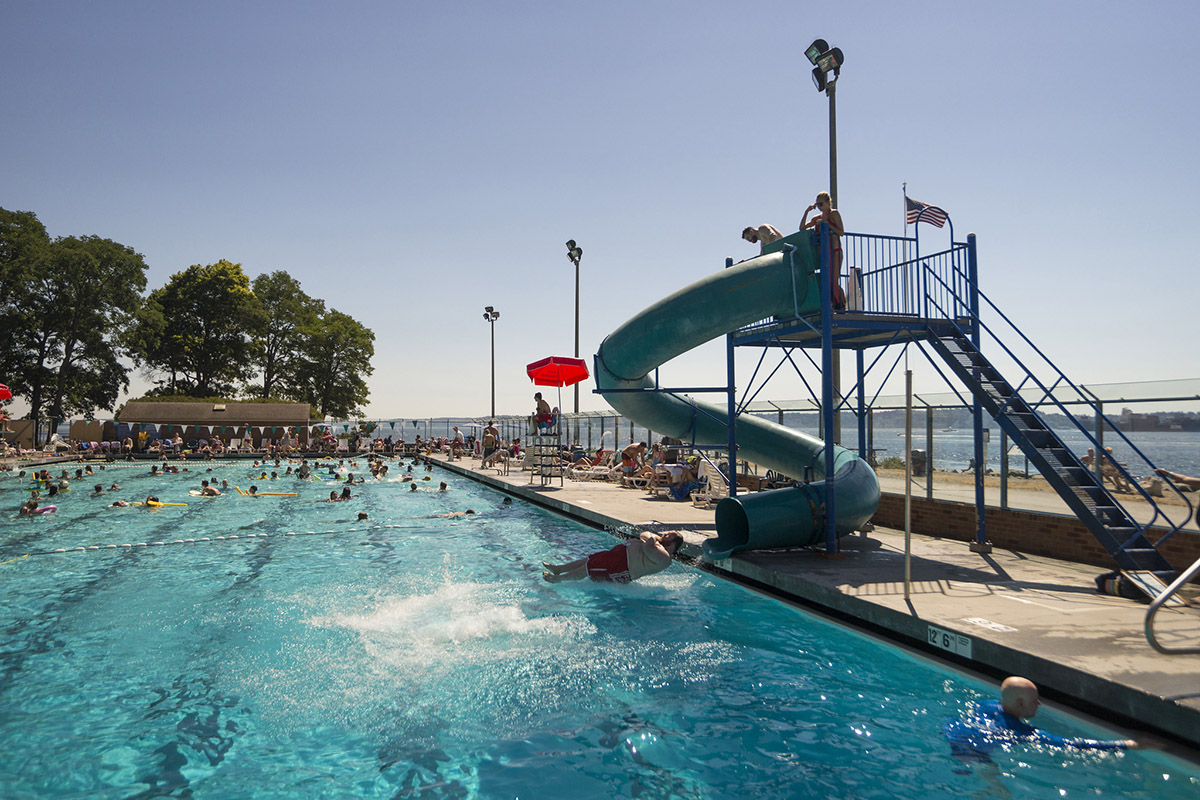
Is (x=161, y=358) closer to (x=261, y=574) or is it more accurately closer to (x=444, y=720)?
(x=261, y=574)

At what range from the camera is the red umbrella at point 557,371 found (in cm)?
1822

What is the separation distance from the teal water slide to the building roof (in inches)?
1404

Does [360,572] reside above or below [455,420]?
below

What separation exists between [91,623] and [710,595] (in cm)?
754

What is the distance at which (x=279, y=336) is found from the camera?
55094 millimetres

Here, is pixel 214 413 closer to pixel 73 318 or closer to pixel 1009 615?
pixel 73 318

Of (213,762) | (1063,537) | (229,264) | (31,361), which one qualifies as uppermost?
(229,264)

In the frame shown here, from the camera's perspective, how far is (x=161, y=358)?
50.5 m

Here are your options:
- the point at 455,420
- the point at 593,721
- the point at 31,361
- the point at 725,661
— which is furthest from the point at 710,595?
the point at 31,361

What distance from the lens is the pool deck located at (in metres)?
4.35

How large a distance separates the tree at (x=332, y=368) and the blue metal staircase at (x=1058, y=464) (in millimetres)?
53657

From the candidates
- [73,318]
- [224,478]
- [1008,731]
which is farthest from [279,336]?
[1008,731]

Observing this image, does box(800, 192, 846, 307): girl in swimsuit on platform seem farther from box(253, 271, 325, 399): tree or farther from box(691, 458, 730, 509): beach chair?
box(253, 271, 325, 399): tree

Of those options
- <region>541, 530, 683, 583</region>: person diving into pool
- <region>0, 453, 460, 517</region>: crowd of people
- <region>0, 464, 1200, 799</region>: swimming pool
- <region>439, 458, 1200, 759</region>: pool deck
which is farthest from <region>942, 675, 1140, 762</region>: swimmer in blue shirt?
<region>0, 453, 460, 517</region>: crowd of people
